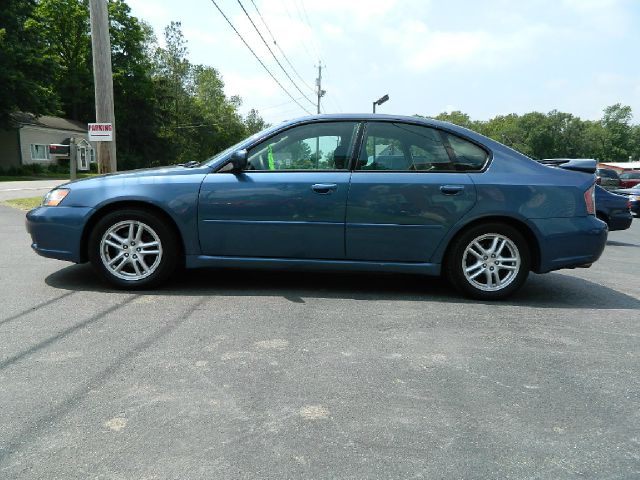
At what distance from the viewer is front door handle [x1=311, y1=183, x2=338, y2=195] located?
14.8 feet

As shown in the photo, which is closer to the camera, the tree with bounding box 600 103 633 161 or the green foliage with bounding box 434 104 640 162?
the green foliage with bounding box 434 104 640 162

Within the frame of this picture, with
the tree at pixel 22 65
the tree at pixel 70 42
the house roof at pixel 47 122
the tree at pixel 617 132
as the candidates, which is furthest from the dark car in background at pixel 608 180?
the tree at pixel 617 132

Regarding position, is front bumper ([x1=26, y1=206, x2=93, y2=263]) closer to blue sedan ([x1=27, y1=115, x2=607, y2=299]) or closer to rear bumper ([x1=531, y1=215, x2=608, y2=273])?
blue sedan ([x1=27, y1=115, x2=607, y2=299])

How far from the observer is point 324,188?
178 inches

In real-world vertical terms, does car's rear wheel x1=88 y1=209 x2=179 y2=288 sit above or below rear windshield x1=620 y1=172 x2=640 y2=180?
below

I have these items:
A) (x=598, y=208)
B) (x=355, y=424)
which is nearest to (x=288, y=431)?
(x=355, y=424)

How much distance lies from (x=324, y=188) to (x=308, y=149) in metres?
0.43

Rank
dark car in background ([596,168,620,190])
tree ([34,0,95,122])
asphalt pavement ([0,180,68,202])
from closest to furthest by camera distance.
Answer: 1. asphalt pavement ([0,180,68,202])
2. dark car in background ([596,168,620,190])
3. tree ([34,0,95,122])

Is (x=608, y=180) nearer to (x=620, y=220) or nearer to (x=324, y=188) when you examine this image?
(x=620, y=220)

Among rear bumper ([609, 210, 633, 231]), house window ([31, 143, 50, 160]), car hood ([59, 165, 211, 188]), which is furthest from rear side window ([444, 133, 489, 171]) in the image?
house window ([31, 143, 50, 160])

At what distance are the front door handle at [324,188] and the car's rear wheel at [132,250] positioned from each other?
1353 mm

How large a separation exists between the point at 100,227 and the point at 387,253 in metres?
2.59

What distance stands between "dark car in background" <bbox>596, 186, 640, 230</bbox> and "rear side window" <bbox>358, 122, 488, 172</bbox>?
580 centimetres

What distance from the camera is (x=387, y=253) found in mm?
4570
